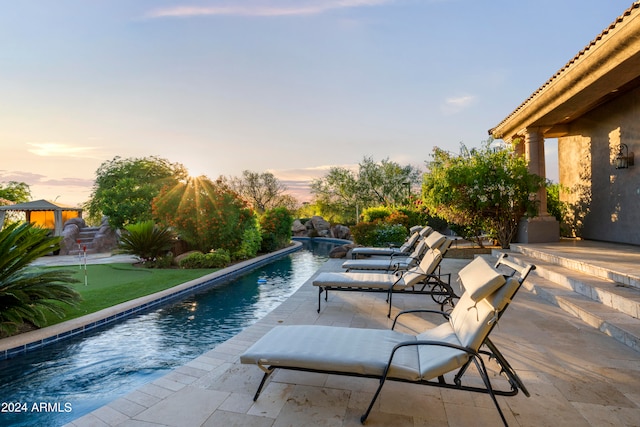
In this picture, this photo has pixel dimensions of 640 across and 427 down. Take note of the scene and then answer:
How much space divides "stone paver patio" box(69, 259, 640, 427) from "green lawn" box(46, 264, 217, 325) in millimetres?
3394

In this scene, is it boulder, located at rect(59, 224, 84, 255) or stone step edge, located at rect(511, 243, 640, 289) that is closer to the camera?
stone step edge, located at rect(511, 243, 640, 289)

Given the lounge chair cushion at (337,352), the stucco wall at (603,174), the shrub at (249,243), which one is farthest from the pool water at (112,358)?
the stucco wall at (603,174)

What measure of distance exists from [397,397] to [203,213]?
33.7 ft

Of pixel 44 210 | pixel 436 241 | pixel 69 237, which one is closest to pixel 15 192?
pixel 44 210

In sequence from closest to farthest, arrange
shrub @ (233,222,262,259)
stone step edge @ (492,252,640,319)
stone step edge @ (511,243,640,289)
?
stone step edge @ (492,252,640,319), stone step edge @ (511,243,640,289), shrub @ (233,222,262,259)

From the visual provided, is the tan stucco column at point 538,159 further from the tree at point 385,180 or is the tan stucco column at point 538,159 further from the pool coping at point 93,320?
the tree at point 385,180

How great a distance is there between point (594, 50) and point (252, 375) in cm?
761

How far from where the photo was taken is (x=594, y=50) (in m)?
6.24

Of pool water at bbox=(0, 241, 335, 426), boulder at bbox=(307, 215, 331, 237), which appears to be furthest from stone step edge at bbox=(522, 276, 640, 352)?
boulder at bbox=(307, 215, 331, 237)

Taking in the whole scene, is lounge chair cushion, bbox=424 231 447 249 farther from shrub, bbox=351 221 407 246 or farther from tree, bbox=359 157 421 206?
tree, bbox=359 157 421 206

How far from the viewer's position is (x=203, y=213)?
1176cm

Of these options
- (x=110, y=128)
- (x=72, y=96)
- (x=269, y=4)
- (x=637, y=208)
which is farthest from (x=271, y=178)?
(x=637, y=208)

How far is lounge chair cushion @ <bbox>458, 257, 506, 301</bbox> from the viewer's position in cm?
236

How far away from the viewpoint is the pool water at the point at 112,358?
316 cm
